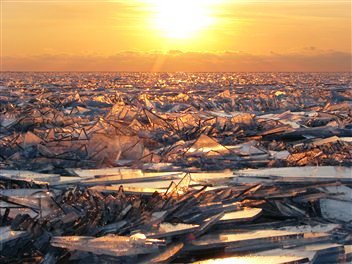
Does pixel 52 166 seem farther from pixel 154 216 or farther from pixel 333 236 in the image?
pixel 333 236

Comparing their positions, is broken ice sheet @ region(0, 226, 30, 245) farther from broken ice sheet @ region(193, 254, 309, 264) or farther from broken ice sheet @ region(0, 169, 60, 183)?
broken ice sheet @ region(0, 169, 60, 183)

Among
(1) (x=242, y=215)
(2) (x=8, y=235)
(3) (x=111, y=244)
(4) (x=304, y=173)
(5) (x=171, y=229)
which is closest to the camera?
(3) (x=111, y=244)

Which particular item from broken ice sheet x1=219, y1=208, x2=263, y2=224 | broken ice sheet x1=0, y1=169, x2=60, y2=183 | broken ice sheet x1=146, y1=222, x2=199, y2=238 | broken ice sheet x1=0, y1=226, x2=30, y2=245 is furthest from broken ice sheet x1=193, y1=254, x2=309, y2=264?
Result: broken ice sheet x1=0, y1=169, x2=60, y2=183

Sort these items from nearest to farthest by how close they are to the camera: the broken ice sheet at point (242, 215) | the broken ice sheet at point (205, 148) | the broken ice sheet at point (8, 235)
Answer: the broken ice sheet at point (8, 235) → the broken ice sheet at point (242, 215) → the broken ice sheet at point (205, 148)

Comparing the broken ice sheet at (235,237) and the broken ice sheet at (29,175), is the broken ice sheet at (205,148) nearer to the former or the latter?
the broken ice sheet at (29,175)

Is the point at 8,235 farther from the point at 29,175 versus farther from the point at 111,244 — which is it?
the point at 29,175

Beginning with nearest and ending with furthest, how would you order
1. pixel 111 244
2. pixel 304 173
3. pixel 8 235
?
pixel 111 244, pixel 8 235, pixel 304 173

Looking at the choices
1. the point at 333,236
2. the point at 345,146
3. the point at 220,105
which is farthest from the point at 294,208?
the point at 220,105

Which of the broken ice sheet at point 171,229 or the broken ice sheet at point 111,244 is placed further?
the broken ice sheet at point 171,229

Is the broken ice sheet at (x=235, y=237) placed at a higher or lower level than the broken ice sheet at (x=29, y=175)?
lower

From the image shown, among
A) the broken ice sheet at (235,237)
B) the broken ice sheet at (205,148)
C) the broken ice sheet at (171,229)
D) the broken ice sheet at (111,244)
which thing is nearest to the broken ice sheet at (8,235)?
the broken ice sheet at (111,244)

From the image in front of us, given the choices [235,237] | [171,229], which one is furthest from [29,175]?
[235,237]
